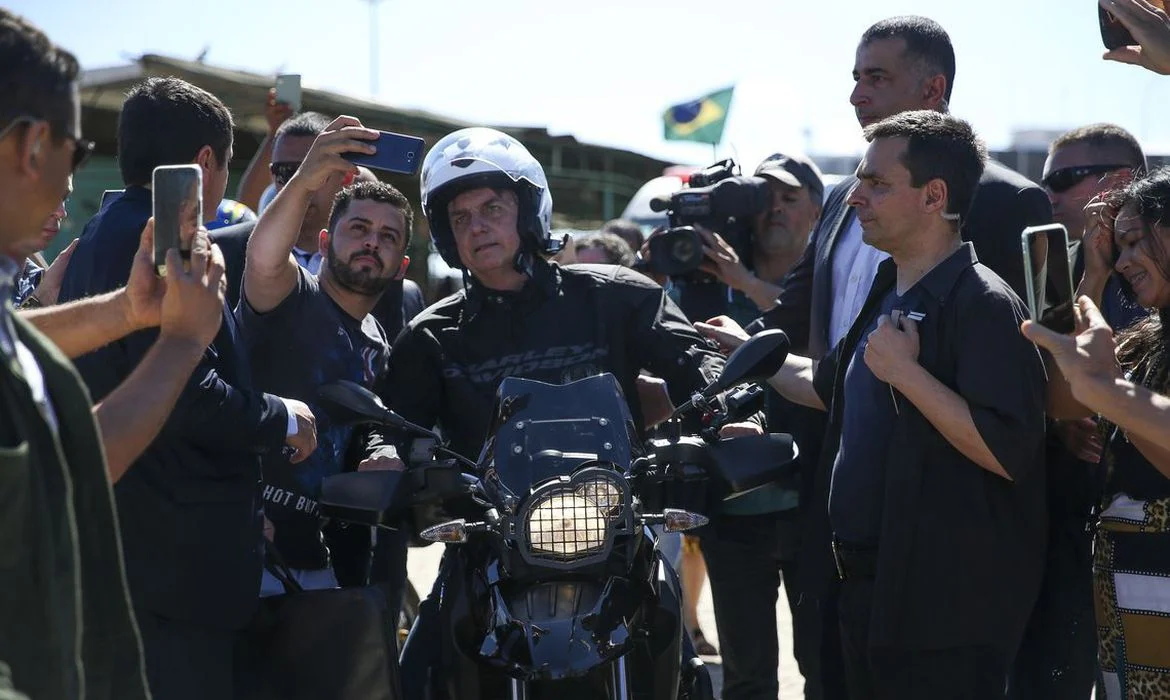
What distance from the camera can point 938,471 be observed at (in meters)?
3.53

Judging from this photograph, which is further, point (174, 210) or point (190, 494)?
point (190, 494)

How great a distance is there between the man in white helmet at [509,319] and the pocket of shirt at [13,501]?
1969 mm

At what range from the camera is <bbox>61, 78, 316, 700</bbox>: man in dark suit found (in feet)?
11.2

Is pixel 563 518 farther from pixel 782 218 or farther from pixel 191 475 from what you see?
pixel 782 218

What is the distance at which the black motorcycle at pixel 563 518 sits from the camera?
309 centimetres

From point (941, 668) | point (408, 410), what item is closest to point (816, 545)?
point (941, 668)

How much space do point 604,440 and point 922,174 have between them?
1.18m

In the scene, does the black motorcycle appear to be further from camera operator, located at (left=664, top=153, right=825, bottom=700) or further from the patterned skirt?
camera operator, located at (left=664, top=153, right=825, bottom=700)

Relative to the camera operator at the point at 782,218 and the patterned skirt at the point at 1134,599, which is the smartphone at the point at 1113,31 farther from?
the camera operator at the point at 782,218

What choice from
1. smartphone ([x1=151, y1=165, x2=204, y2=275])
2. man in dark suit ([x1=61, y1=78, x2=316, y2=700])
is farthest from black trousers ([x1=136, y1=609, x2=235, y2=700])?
smartphone ([x1=151, y1=165, x2=204, y2=275])

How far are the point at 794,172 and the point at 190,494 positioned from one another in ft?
11.6

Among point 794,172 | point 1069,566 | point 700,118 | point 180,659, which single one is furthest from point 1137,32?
point 700,118

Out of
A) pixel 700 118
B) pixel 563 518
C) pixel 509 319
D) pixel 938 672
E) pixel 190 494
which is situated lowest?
pixel 938 672

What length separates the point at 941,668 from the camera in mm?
3521
